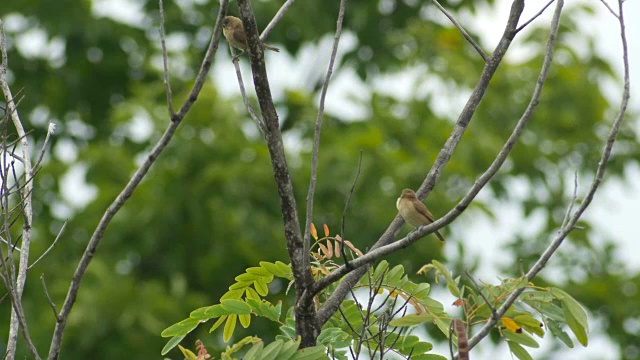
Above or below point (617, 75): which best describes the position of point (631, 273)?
below

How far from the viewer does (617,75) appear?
16578mm

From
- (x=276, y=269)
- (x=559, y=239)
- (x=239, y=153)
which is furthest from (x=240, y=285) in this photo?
(x=239, y=153)

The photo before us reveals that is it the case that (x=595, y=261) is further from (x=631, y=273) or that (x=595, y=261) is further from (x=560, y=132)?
(x=560, y=132)

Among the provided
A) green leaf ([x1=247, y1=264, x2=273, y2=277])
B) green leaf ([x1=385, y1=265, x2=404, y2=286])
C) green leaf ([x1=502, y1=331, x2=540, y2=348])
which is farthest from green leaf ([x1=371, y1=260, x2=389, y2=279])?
green leaf ([x1=502, y1=331, x2=540, y2=348])

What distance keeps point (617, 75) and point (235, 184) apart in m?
8.24

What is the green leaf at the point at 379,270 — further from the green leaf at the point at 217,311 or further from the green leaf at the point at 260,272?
the green leaf at the point at 217,311

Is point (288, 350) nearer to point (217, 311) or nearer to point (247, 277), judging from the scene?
point (217, 311)

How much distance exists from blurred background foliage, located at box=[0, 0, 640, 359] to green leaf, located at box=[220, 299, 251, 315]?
5954 mm

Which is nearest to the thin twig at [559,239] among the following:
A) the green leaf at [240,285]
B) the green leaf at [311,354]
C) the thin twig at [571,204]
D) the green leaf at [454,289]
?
the thin twig at [571,204]

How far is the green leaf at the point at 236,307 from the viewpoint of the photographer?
3.40 meters

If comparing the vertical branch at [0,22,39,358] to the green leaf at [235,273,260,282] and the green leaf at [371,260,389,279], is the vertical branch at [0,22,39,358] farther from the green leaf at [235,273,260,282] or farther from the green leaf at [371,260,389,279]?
the green leaf at [371,260,389,279]

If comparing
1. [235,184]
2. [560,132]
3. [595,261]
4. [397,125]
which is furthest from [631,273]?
[235,184]

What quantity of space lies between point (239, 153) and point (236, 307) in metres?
8.10

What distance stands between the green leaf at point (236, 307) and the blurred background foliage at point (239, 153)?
19.5 ft
